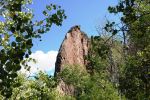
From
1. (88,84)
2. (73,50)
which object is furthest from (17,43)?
(73,50)

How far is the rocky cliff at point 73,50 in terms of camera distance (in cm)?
10219

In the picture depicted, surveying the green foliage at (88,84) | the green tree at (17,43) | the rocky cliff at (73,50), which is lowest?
the green tree at (17,43)

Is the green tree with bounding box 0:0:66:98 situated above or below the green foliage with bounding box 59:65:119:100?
below

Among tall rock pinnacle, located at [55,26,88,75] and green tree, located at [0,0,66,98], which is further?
tall rock pinnacle, located at [55,26,88,75]

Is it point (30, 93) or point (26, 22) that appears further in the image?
point (30, 93)

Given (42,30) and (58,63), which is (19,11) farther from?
(58,63)

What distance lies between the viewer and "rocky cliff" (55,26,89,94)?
10219cm

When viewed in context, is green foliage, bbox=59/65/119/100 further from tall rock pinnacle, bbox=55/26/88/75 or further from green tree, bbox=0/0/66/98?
green tree, bbox=0/0/66/98

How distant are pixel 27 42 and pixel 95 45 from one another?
2.77 meters

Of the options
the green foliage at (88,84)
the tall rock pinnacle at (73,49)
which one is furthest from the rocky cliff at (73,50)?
the green foliage at (88,84)

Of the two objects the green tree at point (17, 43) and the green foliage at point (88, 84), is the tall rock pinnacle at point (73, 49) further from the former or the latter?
the green tree at point (17, 43)

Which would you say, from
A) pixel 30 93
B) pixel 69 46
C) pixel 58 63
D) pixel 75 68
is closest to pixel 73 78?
pixel 75 68

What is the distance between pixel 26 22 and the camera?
9.26m

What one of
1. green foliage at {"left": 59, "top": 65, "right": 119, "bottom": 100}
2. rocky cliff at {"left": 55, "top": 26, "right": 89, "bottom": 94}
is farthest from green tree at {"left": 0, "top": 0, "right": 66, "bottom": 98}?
rocky cliff at {"left": 55, "top": 26, "right": 89, "bottom": 94}
